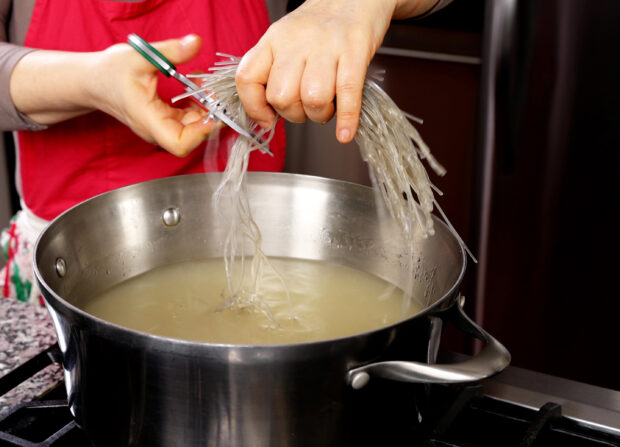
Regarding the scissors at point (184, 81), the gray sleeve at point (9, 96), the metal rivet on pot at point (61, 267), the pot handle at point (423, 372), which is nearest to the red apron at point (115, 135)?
the gray sleeve at point (9, 96)

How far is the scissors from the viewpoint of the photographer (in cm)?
101

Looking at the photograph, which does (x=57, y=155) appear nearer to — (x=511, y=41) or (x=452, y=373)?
(x=452, y=373)

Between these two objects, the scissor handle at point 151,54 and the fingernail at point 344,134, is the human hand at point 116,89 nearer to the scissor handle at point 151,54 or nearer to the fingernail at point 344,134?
the scissor handle at point 151,54

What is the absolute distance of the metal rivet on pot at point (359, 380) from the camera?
681 mm

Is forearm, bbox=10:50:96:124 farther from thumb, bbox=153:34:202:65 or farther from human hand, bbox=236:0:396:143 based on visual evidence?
human hand, bbox=236:0:396:143

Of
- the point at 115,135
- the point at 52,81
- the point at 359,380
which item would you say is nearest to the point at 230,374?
the point at 359,380

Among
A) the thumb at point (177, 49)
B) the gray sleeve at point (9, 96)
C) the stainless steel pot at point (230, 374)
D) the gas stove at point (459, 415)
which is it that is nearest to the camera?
the stainless steel pot at point (230, 374)

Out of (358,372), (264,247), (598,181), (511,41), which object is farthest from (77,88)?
(598,181)

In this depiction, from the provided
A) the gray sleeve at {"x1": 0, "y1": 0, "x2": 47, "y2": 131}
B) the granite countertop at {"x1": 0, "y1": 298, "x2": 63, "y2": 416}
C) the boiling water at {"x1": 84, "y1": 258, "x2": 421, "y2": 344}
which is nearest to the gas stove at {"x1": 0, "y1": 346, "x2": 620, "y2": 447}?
the granite countertop at {"x1": 0, "y1": 298, "x2": 63, "y2": 416}

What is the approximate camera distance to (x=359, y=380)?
68 cm

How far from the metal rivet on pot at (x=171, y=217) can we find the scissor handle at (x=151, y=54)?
0.78 feet

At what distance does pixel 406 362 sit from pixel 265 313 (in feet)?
1.33

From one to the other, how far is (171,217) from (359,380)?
60 centimetres

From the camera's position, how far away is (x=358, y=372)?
2.23ft
